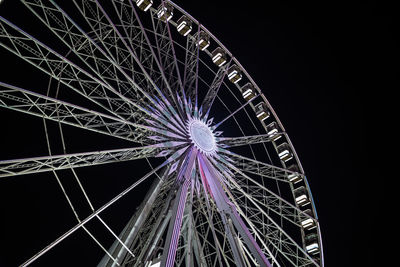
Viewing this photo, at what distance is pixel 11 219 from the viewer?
733 inches

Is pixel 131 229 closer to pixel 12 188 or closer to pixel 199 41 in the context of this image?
pixel 199 41

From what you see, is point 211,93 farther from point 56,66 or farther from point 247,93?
point 56,66

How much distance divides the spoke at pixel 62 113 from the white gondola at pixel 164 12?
5.94 metres

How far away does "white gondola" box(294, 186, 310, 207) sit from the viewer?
1510 cm

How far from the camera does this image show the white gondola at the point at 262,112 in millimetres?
16625

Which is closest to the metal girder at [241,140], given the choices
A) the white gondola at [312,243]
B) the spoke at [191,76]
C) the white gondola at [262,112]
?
the white gondola at [262,112]

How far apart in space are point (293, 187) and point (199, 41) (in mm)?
8599

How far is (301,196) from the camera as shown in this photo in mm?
15148

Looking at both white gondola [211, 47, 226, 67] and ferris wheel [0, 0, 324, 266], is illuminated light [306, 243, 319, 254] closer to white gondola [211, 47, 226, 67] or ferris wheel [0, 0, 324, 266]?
ferris wheel [0, 0, 324, 266]

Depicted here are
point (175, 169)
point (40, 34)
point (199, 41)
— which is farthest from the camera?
point (40, 34)

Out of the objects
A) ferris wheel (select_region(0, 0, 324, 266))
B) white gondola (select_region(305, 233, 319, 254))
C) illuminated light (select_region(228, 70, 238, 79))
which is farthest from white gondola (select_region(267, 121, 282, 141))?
white gondola (select_region(305, 233, 319, 254))

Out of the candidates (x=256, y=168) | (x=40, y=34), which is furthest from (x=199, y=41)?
(x=40, y=34)

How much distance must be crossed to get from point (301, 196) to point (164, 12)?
424 inches

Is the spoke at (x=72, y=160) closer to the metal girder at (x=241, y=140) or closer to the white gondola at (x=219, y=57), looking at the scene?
the metal girder at (x=241, y=140)
